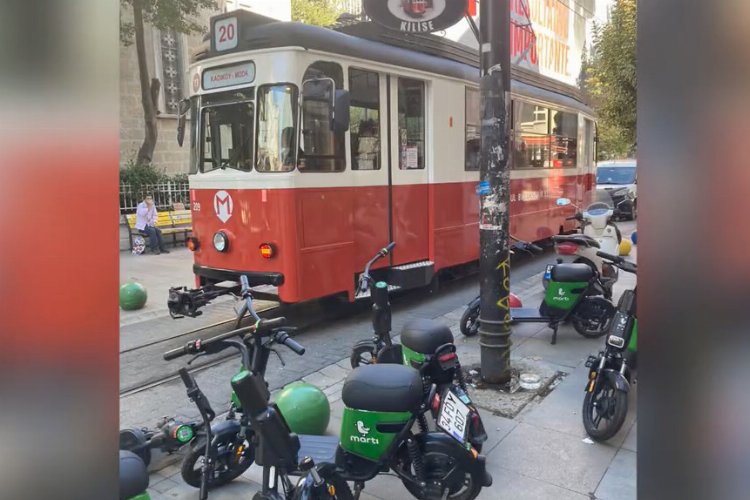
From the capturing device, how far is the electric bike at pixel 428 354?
3.31m

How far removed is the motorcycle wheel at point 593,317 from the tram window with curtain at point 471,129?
11.0 feet

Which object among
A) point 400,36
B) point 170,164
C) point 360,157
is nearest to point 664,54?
point 360,157

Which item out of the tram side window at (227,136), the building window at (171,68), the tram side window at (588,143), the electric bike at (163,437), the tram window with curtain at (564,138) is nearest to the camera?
the electric bike at (163,437)

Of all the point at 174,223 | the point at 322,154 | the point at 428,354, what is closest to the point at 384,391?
the point at 428,354

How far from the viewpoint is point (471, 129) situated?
9.16 metres

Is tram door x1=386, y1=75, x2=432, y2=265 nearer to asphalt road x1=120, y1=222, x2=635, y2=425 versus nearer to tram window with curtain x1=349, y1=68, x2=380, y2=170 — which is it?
Result: tram window with curtain x1=349, y1=68, x2=380, y2=170

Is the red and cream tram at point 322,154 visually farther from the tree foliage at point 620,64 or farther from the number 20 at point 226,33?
the tree foliage at point 620,64

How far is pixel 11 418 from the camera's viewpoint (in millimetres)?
802

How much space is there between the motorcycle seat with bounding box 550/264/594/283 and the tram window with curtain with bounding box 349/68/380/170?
261cm

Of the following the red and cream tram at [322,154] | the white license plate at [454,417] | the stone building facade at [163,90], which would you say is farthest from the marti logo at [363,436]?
the stone building facade at [163,90]

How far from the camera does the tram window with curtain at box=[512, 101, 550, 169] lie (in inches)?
410

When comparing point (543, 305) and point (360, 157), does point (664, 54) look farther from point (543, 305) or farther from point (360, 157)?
point (360, 157)

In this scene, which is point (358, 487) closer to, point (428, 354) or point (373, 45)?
point (428, 354)

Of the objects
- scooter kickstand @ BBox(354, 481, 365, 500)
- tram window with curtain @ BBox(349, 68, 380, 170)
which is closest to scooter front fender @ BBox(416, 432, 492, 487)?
scooter kickstand @ BBox(354, 481, 365, 500)
